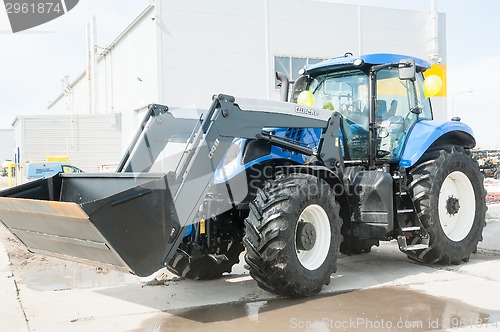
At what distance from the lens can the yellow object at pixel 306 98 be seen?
6855 millimetres

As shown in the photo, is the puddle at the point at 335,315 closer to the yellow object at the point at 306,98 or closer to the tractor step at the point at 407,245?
the tractor step at the point at 407,245

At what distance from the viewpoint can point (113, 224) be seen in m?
4.08

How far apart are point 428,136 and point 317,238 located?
229 centimetres

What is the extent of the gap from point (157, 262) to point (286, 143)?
6.69 feet

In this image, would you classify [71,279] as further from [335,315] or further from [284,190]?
[335,315]

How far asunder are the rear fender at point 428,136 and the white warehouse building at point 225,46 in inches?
571

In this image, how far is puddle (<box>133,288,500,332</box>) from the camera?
14.4ft

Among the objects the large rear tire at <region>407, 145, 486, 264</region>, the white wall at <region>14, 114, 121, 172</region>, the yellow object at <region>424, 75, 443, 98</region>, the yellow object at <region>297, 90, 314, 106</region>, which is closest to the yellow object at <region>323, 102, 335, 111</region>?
the yellow object at <region>297, 90, 314, 106</region>

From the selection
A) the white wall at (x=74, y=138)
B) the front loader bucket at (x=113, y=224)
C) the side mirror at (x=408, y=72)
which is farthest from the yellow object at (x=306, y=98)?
the white wall at (x=74, y=138)

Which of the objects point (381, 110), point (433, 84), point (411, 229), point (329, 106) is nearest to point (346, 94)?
point (329, 106)

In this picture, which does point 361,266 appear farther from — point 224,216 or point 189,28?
point 189,28

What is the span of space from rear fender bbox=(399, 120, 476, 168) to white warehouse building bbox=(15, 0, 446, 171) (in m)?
14.5

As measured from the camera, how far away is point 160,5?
787 inches

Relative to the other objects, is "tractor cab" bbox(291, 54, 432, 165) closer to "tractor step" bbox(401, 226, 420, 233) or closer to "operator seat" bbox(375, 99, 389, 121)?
"operator seat" bbox(375, 99, 389, 121)
